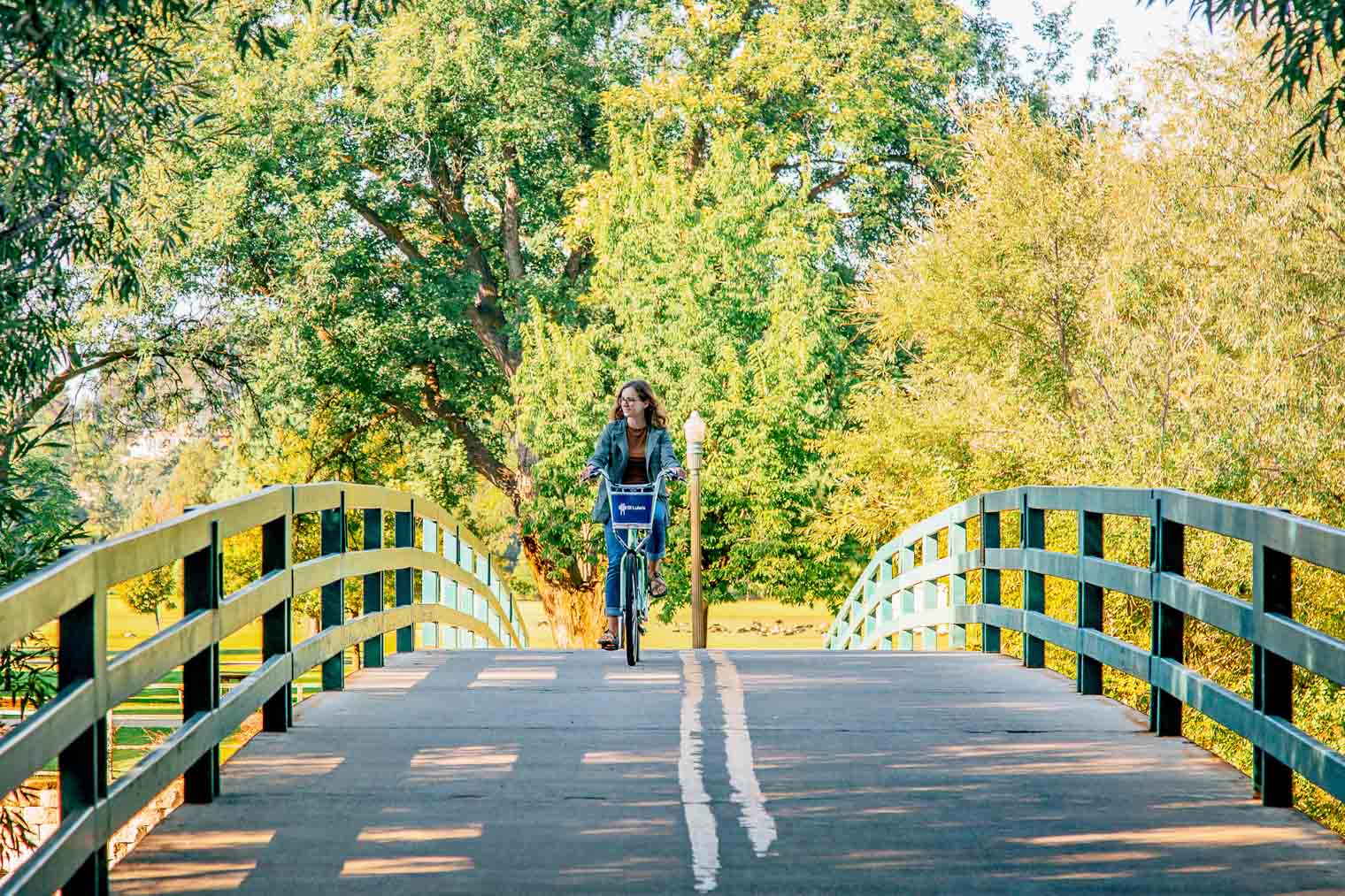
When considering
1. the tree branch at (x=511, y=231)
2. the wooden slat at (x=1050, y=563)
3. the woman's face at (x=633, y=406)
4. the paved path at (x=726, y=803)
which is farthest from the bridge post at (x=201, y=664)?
the tree branch at (x=511, y=231)

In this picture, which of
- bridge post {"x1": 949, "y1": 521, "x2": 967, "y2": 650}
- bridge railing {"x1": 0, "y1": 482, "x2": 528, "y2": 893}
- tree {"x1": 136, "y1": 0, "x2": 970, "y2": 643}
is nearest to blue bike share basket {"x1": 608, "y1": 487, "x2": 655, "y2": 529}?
bridge railing {"x1": 0, "y1": 482, "x2": 528, "y2": 893}

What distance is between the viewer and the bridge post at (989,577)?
11.2m

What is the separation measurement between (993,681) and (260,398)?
2204 cm

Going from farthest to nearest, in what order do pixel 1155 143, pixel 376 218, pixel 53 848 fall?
pixel 376 218
pixel 1155 143
pixel 53 848

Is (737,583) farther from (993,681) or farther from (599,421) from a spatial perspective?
(993,681)

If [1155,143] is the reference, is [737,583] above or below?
below

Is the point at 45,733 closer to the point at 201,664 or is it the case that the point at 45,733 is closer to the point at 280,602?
the point at 201,664

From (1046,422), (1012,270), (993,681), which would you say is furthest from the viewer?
(1012,270)

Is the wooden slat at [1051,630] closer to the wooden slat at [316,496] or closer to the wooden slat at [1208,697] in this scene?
the wooden slat at [1208,697]

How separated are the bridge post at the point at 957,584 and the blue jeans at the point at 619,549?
2.28 meters

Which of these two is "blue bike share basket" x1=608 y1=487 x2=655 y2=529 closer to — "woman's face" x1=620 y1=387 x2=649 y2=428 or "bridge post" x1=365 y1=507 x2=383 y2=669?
"woman's face" x1=620 y1=387 x2=649 y2=428

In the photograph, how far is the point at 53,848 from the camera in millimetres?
4164

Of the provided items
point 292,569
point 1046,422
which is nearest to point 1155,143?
point 1046,422

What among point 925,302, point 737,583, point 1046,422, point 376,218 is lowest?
point 737,583
